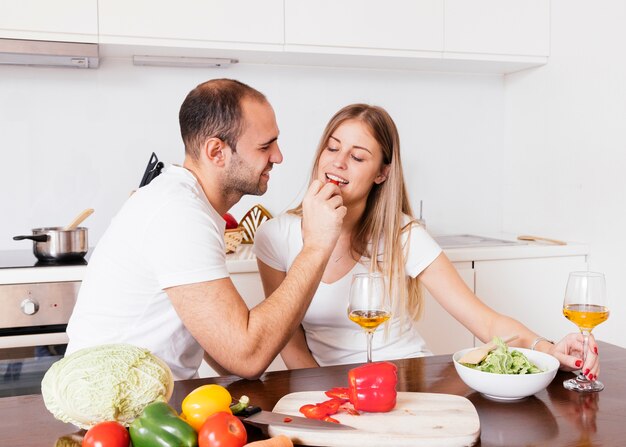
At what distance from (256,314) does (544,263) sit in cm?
188

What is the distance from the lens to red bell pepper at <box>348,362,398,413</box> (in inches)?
42.1

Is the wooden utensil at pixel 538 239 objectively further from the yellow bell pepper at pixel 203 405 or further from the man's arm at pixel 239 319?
the yellow bell pepper at pixel 203 405

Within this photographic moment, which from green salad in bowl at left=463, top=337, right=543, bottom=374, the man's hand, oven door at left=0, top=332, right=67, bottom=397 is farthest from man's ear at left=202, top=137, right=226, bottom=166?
oven door at left=0, top=332, right=67, bottom=397

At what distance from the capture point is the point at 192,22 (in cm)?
260

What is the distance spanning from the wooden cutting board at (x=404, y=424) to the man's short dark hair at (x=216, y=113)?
0.65m

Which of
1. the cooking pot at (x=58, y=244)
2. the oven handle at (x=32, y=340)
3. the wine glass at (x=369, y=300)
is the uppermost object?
the wine glass at (x=369, y=300)

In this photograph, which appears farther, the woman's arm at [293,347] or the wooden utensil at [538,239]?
the wooden utensil at [538,239]

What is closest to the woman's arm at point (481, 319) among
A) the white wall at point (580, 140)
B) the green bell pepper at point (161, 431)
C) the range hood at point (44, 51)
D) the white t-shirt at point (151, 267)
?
the white t-shirt at point (151, 267)

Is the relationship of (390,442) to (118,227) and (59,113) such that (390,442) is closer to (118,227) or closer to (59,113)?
(118,227)

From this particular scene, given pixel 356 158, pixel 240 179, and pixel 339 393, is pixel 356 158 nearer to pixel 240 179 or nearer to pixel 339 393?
pixel 240 179

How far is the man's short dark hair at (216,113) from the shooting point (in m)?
1.53

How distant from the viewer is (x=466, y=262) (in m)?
2.73

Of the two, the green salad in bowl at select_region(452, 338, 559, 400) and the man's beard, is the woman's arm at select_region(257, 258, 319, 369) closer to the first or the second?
the man's beard

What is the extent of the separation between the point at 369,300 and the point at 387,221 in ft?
2.53
